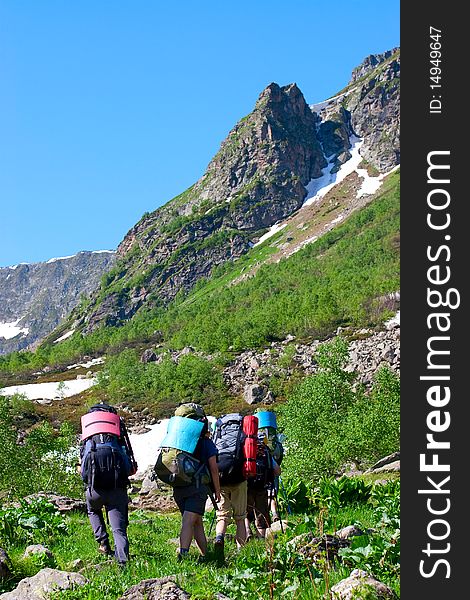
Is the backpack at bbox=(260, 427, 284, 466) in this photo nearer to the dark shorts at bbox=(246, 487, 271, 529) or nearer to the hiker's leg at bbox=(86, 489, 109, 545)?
the dark shorts at bbox=(246, 487, 271, 529)

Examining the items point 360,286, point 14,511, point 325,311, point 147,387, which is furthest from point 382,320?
point 14,511

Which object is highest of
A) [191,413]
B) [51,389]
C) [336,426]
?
[191,413]

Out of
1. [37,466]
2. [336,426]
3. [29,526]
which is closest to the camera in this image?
[29,526]

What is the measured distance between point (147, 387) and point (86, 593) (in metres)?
77.8

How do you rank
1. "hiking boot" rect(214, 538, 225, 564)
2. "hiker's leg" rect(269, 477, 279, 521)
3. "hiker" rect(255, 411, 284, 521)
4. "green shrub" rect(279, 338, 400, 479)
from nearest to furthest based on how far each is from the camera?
"hiking boot" rect(214, 538, 225, 564), "hiker's leg" rect(269, 477, 279, 521), "hiker" rect(255, 411, 284, 521), "green shrub" rect(279, 338, 400, 479)

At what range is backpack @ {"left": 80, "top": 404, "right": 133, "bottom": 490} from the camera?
720cm

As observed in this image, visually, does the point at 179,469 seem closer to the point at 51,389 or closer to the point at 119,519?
the point at 119,519

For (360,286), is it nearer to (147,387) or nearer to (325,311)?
(325,311)

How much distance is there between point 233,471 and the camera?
7.90 metres

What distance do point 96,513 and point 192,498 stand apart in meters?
1.35

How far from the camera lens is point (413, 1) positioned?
4.04 meters

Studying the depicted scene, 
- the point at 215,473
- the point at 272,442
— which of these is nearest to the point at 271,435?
the point at 272,442

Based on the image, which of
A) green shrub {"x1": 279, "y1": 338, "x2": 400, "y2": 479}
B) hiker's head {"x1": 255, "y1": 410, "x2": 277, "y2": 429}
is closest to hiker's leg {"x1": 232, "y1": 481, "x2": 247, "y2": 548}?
hiker's head {"x1": 255, "y1": 410, "x2": 277, "y2": 429}

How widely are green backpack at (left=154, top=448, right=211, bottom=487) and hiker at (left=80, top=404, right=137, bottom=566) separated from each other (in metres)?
0.63
